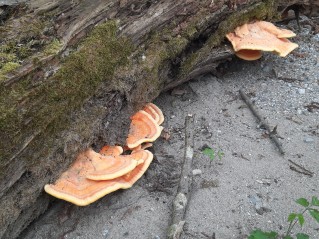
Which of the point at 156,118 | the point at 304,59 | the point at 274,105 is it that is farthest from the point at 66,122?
the point at 304,59

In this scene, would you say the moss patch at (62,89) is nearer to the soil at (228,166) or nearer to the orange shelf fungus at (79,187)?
the orange shelf fungus at (79,187)

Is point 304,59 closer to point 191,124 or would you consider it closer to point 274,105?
point 274,105

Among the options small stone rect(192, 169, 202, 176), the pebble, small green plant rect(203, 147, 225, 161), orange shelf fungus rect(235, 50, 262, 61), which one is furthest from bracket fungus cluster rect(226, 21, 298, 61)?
the pebble

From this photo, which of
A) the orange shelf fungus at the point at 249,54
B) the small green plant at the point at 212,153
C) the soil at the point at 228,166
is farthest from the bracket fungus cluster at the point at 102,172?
the orange shelf fungus at the point at 249,54

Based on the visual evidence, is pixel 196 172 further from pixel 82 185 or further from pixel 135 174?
pixel 82 185

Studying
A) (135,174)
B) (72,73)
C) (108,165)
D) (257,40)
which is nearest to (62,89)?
(72,73)
